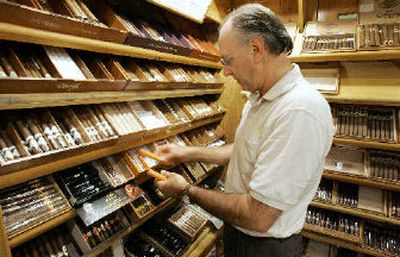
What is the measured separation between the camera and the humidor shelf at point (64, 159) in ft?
3.98

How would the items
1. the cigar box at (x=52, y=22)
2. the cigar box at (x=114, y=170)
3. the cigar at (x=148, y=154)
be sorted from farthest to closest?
the cigar at (x=148, y=154), the cigar box at (x=114, y=170), the cigar box at (x=52, y=22)

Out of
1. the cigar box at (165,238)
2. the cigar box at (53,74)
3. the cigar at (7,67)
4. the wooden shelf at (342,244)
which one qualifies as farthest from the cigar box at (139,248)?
the wooden shelf at (342,244)

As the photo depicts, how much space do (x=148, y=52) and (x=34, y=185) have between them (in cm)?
108

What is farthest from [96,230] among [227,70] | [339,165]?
[339,165]

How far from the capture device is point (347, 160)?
9.84 ft

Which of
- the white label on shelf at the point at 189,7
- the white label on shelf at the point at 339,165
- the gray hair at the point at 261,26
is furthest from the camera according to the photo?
the white label on shelf at the point at 339,165

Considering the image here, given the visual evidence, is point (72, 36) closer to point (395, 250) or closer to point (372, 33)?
point (372, 33)

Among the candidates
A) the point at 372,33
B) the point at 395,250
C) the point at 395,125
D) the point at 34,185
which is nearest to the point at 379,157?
the point at 395,125

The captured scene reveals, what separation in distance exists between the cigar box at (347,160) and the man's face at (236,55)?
5.99ft

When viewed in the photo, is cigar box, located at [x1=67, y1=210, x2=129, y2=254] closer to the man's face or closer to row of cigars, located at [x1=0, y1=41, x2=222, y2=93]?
row of cigars, located at [x1=0, y1=41, x2=222, y2=93]

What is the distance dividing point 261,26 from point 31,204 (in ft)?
4.24

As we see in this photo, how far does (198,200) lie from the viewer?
1550mm

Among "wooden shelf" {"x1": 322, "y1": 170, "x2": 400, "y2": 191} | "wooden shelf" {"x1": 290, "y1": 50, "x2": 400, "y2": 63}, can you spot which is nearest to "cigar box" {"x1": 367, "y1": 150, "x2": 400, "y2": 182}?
"wooden shelf" {"x1": 322, "y1": 170, "x2": 400, "y2": 191}

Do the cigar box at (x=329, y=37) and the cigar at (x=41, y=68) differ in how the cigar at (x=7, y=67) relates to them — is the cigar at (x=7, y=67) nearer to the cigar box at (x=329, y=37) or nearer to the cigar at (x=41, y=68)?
the cigar at (x=41, y=68)
